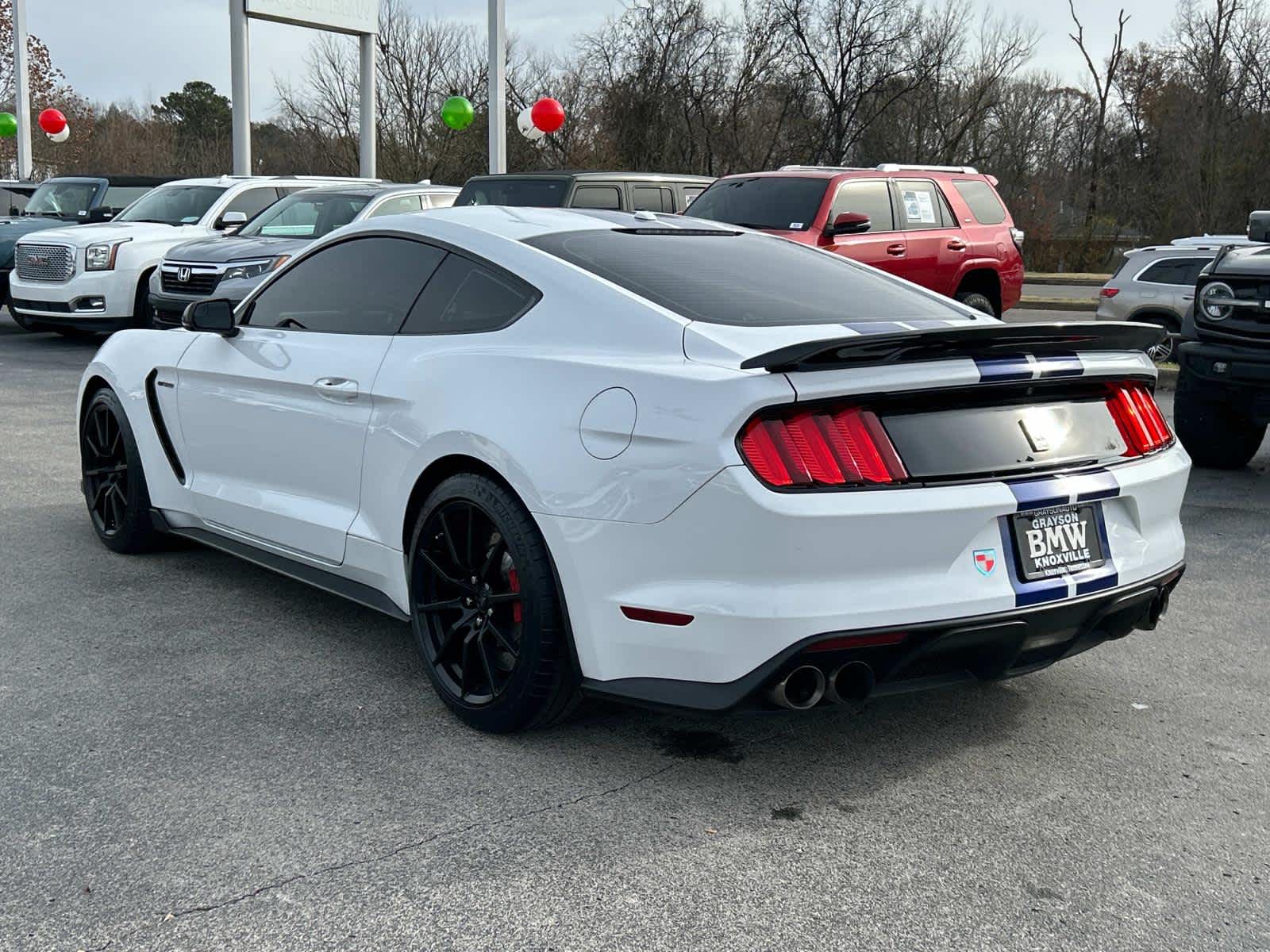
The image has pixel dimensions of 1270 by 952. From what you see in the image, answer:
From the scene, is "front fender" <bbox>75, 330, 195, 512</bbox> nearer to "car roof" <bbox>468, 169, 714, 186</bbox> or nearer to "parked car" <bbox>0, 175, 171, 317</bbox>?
"car roof" <bbox>468, 169, 714, 186</bbox>

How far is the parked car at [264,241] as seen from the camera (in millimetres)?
12703

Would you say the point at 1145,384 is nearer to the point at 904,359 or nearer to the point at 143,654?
the point at 904,359

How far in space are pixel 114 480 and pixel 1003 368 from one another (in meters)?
3.95

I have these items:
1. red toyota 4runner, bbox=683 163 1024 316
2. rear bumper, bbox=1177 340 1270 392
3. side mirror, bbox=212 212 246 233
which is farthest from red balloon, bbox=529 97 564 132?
rear bumper, bbox=1177 340 1270 392

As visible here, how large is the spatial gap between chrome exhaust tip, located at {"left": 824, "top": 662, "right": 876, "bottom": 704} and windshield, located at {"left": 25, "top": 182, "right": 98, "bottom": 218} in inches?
674

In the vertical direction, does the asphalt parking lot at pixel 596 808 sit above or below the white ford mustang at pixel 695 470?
below

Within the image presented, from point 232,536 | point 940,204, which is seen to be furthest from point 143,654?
point 940,204

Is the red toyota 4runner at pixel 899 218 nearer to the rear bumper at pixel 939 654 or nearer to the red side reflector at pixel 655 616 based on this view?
the rear bumper at pixel 939 654

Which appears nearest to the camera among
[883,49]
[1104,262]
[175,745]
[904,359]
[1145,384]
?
[904,359]

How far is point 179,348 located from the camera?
17.5ft

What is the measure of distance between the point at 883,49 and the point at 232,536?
127 feet

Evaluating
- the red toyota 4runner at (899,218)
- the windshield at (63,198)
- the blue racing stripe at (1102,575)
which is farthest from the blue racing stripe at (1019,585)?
the windshield at (63,198)

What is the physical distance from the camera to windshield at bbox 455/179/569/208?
43.4ft

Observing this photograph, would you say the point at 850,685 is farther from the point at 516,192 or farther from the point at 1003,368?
the point at 516,192
